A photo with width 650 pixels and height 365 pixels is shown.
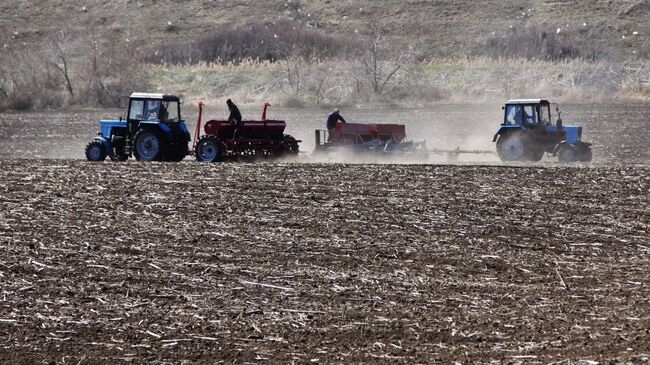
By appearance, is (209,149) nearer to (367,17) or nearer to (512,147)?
(512,147)

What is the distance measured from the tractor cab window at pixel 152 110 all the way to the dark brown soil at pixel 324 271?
21.8 feet

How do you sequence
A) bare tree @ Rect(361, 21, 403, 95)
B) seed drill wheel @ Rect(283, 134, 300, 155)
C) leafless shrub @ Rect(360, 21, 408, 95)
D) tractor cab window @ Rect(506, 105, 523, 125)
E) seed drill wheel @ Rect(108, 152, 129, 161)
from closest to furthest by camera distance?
seed drill wheel @ Rect(108, 152, 129, 161) < seed drill wheel @ Rect(283, 134, 300, 155) < tractor cab window @ Rect(506, 105, 523, 125) < bare tree @ Rect(361, 21, 403, 95) < leafless shrub @ Rect(360, 21, 408, 95)

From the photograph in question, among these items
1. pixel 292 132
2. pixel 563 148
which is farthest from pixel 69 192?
pixel 292 132

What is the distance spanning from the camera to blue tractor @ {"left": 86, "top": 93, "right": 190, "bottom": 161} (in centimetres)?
2767

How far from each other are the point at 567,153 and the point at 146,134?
1078 cm

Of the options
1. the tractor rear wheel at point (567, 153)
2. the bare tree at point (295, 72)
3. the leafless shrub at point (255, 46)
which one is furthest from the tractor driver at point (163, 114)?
the leafless shrub at point (255, 46)

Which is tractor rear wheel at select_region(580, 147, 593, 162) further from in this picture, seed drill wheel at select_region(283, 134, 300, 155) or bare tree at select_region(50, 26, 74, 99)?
bare tree at select_region(50, 26, 74, 99)

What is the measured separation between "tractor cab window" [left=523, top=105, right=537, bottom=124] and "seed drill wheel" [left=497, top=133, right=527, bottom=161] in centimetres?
51

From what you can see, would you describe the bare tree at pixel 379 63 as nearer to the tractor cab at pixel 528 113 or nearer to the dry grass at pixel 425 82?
the dry grass at pixel 425 82

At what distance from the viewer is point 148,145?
90.8ft

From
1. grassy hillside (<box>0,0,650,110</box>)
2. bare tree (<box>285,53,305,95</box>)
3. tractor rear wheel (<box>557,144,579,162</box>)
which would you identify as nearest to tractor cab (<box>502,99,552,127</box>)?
tractor rear wheel (<box>557,144,579,162</box>)

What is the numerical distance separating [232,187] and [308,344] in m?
10.4

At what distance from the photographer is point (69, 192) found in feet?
64.3

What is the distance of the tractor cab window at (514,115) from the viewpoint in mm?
29328
